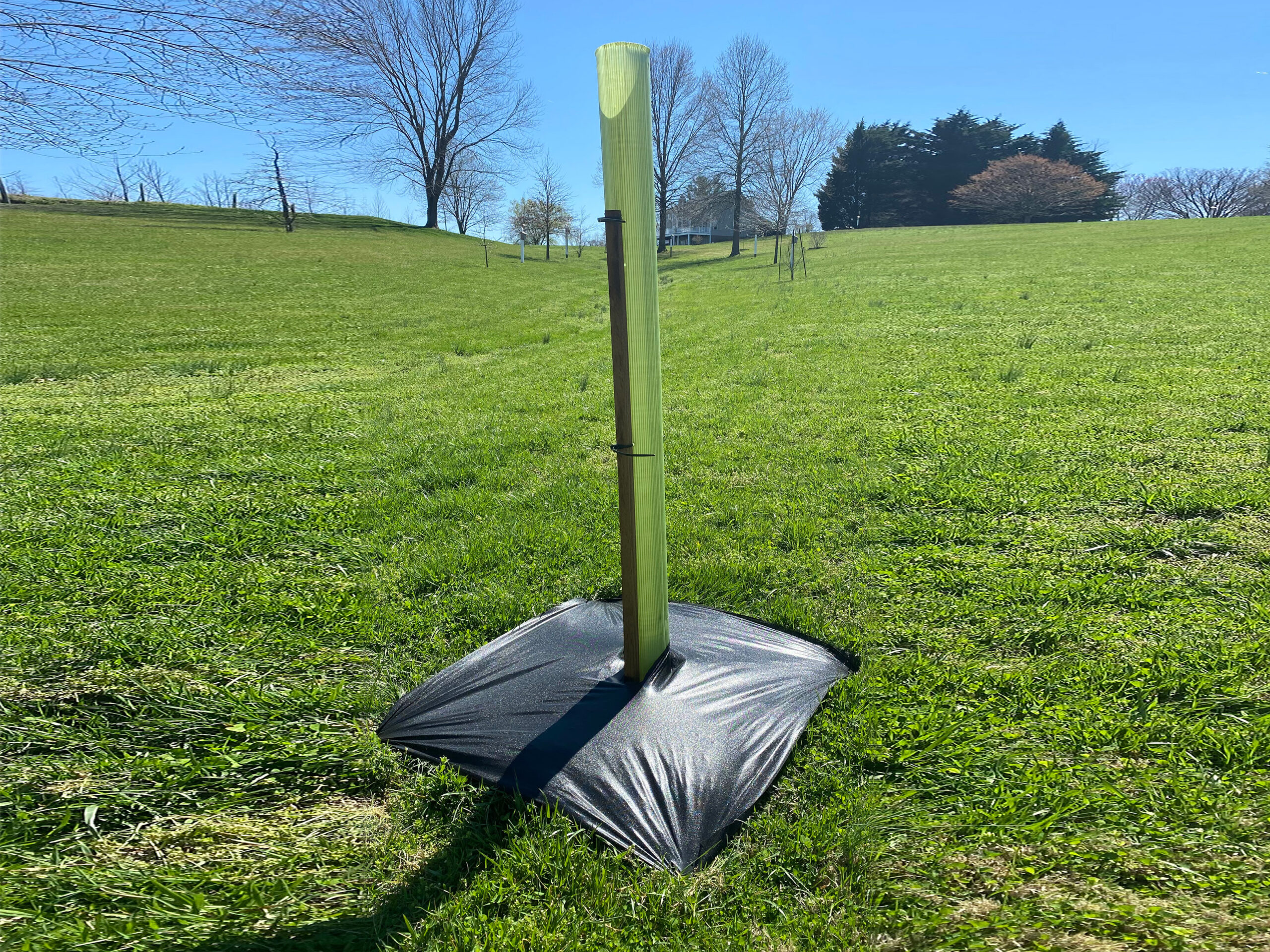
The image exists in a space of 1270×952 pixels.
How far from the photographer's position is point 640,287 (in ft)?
6.47

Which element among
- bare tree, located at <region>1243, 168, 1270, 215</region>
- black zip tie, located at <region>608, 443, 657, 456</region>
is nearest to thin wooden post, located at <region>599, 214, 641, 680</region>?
black zip tie, located at <region>608, 443, 657, 456</region>

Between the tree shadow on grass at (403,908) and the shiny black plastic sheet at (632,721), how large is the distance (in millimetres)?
135

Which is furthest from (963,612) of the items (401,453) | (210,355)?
(210,355)

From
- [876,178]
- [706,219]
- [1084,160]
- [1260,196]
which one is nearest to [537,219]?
[706,219]

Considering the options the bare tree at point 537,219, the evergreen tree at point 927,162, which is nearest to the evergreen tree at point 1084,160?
the evergreen tree at point 927,162

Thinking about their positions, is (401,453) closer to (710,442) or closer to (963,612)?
(710,442)

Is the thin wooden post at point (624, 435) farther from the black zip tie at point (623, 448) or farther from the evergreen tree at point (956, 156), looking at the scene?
the evergreen tree at point (956, 156)

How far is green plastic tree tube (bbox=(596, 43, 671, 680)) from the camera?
1891 millimetres

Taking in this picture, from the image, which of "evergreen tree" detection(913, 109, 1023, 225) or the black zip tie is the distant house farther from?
the black zip tie

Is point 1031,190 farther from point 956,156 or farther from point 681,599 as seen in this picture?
point 681,599

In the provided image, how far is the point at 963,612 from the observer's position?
8.69 ft

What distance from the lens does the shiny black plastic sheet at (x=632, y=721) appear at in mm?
1737

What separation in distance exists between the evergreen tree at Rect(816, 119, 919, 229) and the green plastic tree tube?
51.7 meters

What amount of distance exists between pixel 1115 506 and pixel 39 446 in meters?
6.61
